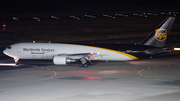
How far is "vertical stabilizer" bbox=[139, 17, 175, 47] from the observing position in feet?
134

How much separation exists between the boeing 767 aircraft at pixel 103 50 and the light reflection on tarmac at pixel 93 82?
1464mm

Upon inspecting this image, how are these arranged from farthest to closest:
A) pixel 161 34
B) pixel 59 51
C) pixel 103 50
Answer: pixel 59 51, pixel 103 50, pixel 161 34

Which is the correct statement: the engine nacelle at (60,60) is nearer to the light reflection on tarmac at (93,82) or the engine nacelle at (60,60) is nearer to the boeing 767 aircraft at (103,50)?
the light reflection on tarmac at (93,82)

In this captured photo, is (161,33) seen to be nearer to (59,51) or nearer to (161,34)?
(161,34)

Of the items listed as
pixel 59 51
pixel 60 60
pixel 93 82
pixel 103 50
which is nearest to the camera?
pixel 93 82

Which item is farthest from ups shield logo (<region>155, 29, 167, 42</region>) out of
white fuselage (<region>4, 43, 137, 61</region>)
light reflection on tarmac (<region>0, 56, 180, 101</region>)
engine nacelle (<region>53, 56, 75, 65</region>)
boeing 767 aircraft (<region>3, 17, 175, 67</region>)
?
engine nacelle (<region>53, 56, 75, 65</region>)

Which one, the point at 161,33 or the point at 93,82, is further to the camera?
the point at 161,33

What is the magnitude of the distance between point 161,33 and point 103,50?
8970 millimetres

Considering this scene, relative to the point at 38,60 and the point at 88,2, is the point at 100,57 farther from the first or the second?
the point at 88,2

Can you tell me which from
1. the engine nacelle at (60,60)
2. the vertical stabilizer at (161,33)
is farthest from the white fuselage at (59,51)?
the vertical stabilizer at (161,33)

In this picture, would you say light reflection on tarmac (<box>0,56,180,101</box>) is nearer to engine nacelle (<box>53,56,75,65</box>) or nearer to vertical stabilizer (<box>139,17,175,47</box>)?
engine nacelle (<box>53,56,75,65</box>)

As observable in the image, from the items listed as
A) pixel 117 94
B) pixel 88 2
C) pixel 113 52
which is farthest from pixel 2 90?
pixel 88 2

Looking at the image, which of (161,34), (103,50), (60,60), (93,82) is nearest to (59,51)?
(60,60)

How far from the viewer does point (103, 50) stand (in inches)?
1638
